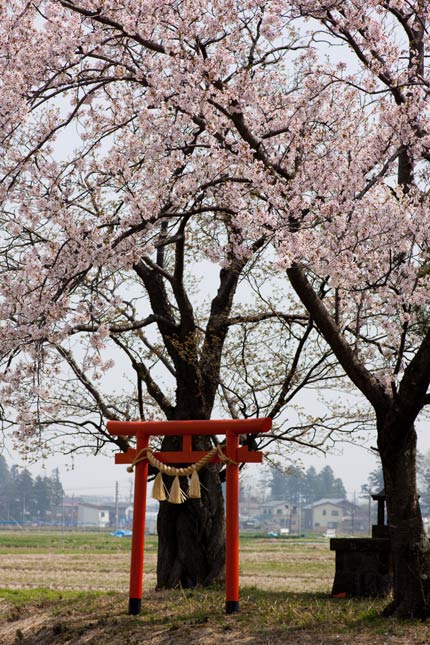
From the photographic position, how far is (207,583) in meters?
13.0

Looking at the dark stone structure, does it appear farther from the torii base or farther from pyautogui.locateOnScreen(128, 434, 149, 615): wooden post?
pyautogui.locateOnScreen(128, 434, 149, 615): wooden post

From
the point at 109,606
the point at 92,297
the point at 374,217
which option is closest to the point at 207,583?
the point at 109,606

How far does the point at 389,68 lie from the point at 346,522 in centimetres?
11366

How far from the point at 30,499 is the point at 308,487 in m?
42.1

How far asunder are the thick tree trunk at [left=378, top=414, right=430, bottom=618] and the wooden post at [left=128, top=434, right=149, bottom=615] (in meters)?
2.79

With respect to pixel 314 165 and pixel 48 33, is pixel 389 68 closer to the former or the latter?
pixel 314 165

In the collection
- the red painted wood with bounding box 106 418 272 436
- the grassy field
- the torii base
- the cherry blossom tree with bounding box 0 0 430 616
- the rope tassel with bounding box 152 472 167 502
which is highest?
the cherry blossom tree with bounding box 0 0 430 616

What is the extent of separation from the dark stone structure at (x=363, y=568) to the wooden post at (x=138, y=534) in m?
2.75

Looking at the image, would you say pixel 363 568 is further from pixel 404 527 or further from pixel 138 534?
pixel 138 534

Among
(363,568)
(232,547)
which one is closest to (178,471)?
(232,547)

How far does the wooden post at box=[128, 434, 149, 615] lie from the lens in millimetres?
10234

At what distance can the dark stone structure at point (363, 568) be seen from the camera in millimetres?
11359

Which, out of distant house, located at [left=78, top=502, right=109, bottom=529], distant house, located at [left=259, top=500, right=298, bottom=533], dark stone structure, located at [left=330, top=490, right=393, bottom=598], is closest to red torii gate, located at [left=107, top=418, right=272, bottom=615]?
dark stone structure, located at [left=330, top=490, right=393, bottom=598]

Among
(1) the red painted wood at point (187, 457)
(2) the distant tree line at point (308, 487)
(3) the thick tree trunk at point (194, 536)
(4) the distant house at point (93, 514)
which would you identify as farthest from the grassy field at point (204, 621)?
(4) the distant house at point (93, 514)
